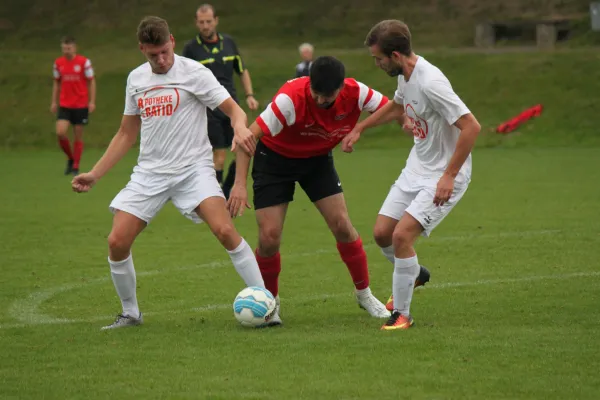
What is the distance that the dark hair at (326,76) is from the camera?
644cm

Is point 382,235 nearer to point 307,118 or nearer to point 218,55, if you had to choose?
point 307,118

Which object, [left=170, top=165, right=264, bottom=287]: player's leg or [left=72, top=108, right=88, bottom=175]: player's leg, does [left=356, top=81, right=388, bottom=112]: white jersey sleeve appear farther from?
[left=72, top=108, right=88, bottom=175]: player's leg

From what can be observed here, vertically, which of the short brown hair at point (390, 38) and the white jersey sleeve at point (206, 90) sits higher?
the short brown hair at point (390, 38)

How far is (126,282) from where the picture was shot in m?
6.92

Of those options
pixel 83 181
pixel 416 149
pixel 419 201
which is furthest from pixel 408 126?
pixel 83 181

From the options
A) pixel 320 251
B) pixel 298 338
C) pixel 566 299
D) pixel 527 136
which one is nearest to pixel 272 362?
pixel 298 338

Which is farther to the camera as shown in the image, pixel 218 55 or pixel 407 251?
pixel 218 55

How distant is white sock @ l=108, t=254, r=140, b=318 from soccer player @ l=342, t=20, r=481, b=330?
5.05 feet

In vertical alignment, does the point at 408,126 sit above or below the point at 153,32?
below

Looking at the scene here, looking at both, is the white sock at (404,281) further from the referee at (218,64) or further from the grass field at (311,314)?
the referee at (218,64)

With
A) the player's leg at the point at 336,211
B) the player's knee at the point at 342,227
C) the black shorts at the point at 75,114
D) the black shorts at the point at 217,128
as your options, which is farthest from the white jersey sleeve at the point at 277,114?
the black shorts at the point at 75,114

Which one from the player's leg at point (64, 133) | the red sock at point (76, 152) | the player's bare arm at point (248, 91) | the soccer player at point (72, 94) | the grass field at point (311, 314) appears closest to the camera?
the grass field at point (311, 314)

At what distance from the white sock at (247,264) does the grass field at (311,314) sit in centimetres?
32

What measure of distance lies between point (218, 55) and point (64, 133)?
4.94 meters
